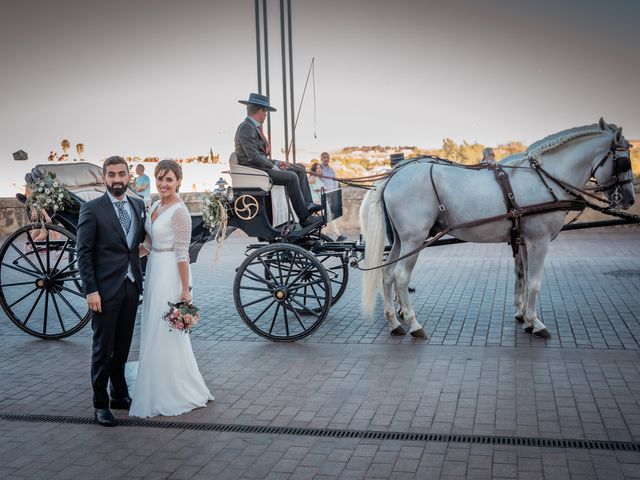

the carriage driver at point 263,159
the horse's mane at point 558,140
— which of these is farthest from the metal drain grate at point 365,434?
the horse's mane at point 558,140

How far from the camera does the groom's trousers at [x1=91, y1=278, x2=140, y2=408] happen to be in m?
4.95

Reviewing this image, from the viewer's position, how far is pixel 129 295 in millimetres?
5035

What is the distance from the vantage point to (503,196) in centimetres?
689

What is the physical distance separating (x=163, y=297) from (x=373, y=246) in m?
2.62

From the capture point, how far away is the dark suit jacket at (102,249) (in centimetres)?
482

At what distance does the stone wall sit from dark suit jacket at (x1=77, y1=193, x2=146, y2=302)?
10.3 m

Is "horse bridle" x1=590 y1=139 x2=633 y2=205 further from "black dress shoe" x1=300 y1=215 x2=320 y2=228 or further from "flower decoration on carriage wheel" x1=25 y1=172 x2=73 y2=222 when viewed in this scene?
"flower decoration on carriage wheel" x1=25 y1=172 x2=73 y2=222

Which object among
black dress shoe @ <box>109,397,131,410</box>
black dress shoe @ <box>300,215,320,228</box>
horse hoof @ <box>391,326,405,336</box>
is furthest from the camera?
black dress shoe @ <box>300,215,320,228</box>

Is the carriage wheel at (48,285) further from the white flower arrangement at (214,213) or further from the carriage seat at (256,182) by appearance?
the carriage seat at (256,182)

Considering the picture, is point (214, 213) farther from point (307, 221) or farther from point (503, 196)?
point (503, 196)

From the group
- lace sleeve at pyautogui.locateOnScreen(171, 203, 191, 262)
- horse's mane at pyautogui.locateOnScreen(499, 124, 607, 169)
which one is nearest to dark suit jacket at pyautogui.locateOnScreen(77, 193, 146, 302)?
lace sleeve at pyautogui.locateOnScreen(171, 203, 191, 262)

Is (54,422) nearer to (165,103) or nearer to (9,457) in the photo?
(9,457)

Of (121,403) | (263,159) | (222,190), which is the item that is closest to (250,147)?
(263,159)

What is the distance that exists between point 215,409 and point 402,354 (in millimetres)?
1942
